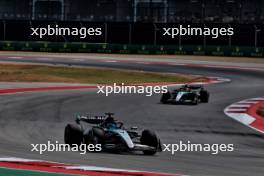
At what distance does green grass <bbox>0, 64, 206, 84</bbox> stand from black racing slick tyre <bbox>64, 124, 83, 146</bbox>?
19022 mm

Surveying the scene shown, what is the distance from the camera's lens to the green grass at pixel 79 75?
33906mm

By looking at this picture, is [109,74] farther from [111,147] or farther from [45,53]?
[111,147]

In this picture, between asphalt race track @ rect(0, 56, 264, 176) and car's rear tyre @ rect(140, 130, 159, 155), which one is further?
car's rear tyre @ rect(140, 130, 159, 155)

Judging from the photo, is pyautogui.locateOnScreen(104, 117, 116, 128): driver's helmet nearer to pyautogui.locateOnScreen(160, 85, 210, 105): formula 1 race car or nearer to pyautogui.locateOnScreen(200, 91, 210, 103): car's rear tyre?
pyautogui.locateOnScreen(160, 85, 210, 105): formula 1 race car

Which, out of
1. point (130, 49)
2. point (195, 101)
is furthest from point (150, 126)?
point (130, 49)

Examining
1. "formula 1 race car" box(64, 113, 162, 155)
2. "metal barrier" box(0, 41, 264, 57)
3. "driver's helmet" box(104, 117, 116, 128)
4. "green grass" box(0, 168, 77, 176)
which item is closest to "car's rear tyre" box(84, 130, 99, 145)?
"formula 1 race car" box(64, 113, 162, 155)

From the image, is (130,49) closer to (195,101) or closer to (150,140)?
(195,101)

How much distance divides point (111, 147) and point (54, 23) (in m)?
42.2

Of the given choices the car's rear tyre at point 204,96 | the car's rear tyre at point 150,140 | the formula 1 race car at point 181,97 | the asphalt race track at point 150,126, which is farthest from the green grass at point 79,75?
the car's rear tyre at point 150,140

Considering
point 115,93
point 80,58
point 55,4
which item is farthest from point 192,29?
point 115,93

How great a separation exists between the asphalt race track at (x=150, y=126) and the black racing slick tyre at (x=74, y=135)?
76cm

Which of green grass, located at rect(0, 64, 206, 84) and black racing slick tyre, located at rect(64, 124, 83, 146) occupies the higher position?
black racing slick tyre, located at rect(64, 124, 83, 146)

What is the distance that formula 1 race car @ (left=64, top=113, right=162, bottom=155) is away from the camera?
43.8 ft

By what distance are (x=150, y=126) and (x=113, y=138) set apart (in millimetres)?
4586
